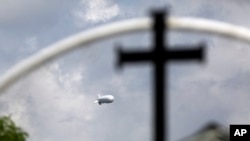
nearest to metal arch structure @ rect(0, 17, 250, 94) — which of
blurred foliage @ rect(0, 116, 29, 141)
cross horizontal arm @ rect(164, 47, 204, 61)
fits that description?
cross horizontal arm @ rect(164, 47, 204, 61)

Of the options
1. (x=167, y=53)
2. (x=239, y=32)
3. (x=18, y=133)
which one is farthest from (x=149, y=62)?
(x=18, y=133)

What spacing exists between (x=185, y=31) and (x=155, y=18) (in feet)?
9.95

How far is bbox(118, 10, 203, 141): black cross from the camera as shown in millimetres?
13492

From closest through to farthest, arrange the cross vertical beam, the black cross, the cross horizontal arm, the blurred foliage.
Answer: the cross vertical beam
the black cross
the cross horizontal arm
the blurred foliage

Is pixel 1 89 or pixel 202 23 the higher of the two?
pixel 202 23

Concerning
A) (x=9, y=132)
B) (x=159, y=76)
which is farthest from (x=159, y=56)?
(x=9, y=132)

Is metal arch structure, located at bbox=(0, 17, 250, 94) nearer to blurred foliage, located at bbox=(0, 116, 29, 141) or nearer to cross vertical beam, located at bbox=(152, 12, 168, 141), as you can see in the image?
cross vertical beam, located at bbox=(152, 12, 168, 141)

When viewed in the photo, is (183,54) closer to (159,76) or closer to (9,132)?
(159,76)

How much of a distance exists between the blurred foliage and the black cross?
205 ft

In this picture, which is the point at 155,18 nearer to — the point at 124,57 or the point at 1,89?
the point at 124,57

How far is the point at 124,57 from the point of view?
46.0 ft

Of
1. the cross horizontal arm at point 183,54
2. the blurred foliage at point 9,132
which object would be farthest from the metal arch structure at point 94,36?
the blurred foliage at point 9,132

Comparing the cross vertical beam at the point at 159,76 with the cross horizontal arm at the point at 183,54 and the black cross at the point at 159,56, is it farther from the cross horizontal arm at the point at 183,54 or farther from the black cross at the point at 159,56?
the cross horizontal arm at the point at 183,54

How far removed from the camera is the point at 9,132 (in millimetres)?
75938
